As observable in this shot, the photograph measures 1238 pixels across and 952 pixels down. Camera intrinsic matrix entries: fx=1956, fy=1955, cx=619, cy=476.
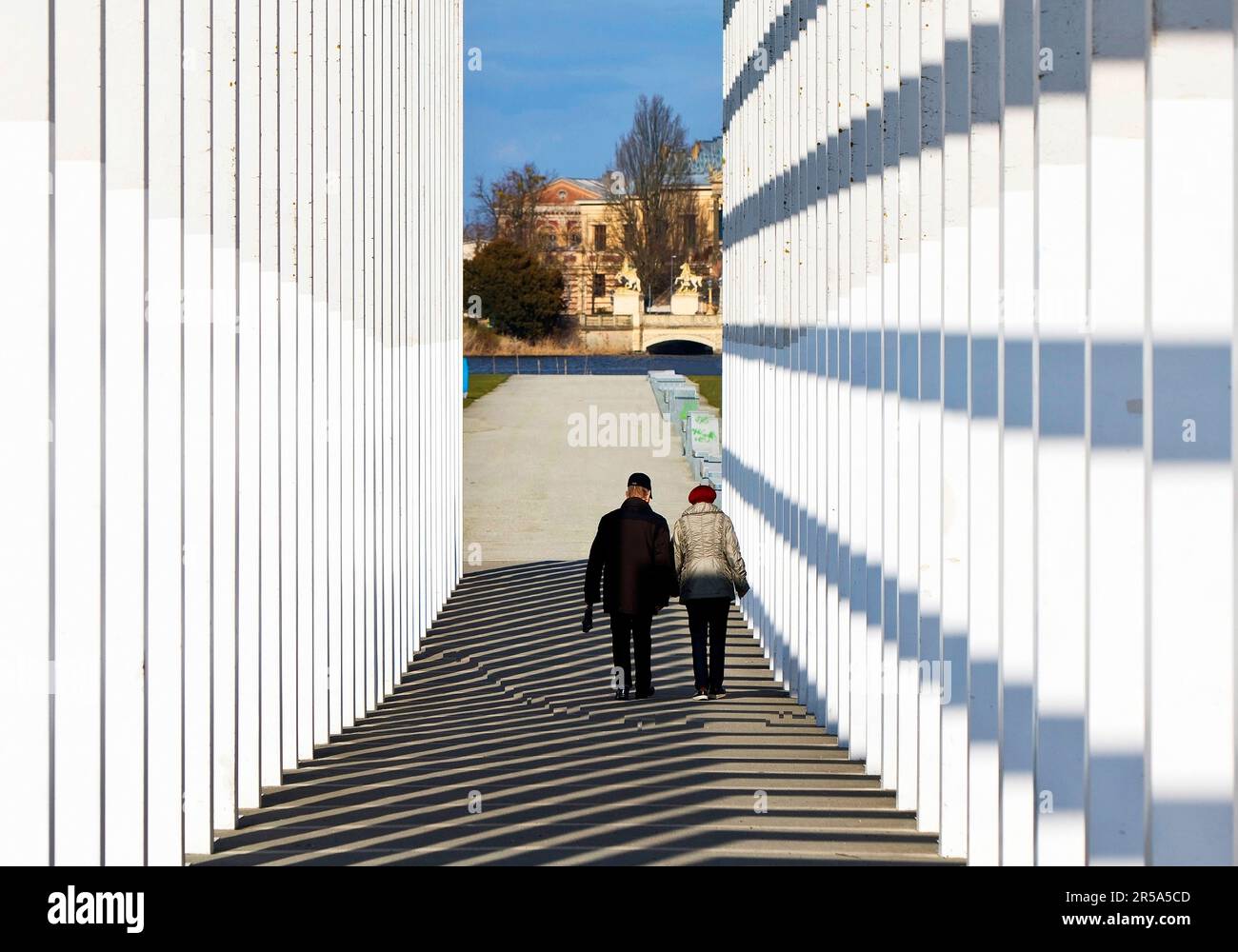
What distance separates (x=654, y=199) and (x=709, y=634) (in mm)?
94110

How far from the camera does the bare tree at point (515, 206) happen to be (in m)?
106

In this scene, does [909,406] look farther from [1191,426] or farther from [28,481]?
[28,481]

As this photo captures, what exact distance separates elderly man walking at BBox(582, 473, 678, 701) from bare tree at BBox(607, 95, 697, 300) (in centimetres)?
9247

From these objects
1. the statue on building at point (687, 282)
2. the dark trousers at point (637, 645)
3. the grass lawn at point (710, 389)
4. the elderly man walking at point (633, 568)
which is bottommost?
the dark trousers at point (637, 645)

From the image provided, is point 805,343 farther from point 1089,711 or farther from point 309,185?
point 1089,711

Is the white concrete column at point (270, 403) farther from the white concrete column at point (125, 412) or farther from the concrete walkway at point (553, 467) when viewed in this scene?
the concrete walkway at point (553, 467)

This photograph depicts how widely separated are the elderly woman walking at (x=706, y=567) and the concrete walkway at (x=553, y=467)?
428 inches

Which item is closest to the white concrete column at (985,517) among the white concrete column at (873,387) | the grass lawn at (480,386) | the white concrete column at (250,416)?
the white concrete column at (873,387)

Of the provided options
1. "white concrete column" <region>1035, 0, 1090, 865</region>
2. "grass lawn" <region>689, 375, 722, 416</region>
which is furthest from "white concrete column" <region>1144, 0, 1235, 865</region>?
"grass lawn" <region>689, 375, 722, 416</region>

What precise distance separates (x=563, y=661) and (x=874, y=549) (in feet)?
17.4

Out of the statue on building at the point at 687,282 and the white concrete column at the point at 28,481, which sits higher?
the statue on building at the point at 687,282

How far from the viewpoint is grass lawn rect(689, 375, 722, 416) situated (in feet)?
166

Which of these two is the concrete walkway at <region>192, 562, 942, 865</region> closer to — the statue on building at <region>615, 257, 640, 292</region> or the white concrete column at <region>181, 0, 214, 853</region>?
the white concrete column at <region>181, 0, 214, 853</region>
